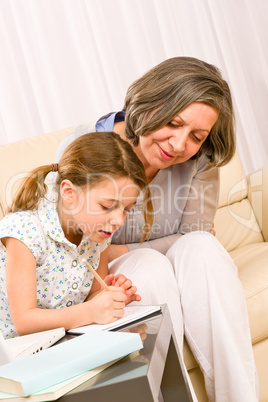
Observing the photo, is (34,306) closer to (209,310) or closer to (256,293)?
(209,310)

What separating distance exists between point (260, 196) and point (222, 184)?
165 millimetres

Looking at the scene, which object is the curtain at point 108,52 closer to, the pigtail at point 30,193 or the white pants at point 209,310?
the pigtail at point 30,193

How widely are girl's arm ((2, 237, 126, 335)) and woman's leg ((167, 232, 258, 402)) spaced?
22cm

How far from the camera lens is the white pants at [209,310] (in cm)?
113

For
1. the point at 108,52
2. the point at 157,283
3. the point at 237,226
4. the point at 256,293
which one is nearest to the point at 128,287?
the point at 157,283

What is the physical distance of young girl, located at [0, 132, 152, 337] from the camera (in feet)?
3.67

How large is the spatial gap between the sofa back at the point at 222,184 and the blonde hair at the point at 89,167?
1.40 feet

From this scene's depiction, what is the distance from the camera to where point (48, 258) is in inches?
47.1

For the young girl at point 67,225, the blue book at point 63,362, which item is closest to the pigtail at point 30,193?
the young girl at point 67,225

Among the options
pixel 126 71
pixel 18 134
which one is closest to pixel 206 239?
pixel 18 134

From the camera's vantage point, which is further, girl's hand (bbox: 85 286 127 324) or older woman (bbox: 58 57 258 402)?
older woman (bbox: 58 57 258 402)

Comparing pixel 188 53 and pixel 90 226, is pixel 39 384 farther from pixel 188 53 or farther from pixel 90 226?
pixel 188 53

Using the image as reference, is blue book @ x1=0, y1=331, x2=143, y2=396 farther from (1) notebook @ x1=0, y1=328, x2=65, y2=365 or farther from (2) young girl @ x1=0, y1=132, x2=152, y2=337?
(2) young girl @ x1=0, y1=132, x2=152, y2=337

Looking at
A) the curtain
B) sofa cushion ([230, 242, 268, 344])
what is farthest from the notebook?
the curtain
